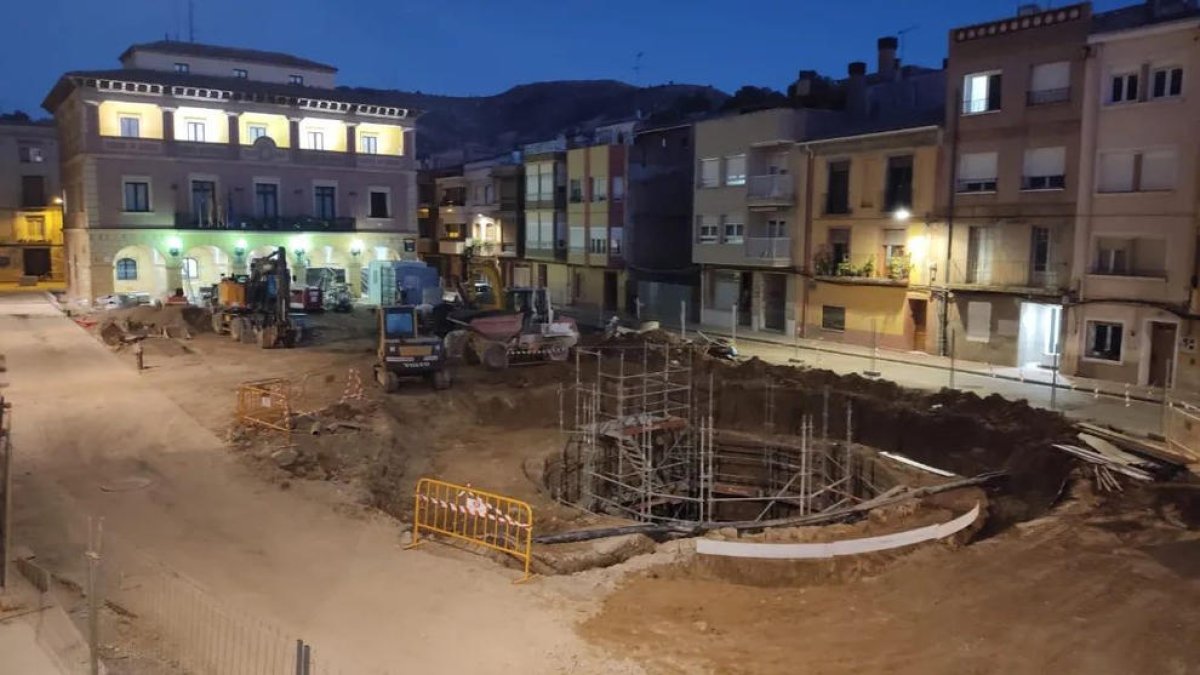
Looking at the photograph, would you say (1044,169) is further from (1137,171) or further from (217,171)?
(217,171)

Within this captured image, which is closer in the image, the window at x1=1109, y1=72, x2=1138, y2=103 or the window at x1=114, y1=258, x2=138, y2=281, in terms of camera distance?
the window at x1=1109, y1=72, x2=1138, y2=103

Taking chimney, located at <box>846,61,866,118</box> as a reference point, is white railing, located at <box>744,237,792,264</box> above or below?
below

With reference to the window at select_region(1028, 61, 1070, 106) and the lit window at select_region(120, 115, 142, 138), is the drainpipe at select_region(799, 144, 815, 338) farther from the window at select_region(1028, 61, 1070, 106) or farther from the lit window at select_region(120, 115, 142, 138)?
the lit window at select_region(120, 115, 142, 138)

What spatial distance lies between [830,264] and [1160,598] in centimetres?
Answer: 2885

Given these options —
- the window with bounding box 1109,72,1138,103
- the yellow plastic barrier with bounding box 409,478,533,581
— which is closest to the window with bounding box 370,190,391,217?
the window with bounding box 1109,72,1138,103

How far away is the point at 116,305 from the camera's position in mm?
50344

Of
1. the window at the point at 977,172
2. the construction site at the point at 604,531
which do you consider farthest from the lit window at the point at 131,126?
the window at the point at 977,172

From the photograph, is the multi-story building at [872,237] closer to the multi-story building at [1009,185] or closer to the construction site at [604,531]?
the multi-story building at [1009,185]

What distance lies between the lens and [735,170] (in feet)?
147

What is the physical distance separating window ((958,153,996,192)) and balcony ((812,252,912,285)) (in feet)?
12.2

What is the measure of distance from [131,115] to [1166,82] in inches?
2000

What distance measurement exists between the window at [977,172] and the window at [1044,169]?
4.36ft

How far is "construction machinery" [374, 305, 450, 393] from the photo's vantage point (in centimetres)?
2841

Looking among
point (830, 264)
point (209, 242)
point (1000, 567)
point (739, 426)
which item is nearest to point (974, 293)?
point (830, 264)
